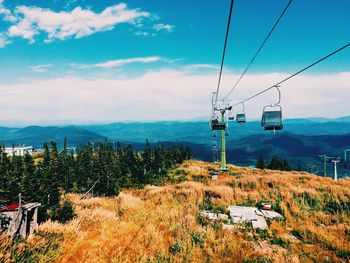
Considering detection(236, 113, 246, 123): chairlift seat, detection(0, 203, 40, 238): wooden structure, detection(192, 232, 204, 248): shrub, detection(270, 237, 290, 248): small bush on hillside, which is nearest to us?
detection(0, 203, 40, 238): wooden structure

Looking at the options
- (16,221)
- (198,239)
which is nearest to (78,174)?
(16,221)

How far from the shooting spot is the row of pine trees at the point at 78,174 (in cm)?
2804

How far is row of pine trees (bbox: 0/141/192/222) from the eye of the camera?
28.0 m

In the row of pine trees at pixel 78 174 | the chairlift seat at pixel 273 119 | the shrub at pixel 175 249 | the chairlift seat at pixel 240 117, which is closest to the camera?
the shrub at pixel 175 249

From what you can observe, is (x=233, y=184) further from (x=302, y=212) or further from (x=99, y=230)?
(x=99, y=230)

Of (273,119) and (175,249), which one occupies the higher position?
(273,119)

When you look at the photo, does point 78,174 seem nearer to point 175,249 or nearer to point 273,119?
point 273,119

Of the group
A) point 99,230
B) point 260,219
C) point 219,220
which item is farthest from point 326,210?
point 99,230

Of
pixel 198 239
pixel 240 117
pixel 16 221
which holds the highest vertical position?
pixel 240 117

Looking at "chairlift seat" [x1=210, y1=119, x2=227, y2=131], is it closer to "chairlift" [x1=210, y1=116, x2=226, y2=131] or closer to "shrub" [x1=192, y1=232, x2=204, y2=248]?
"chairlift" [x1=210, y1=116, x2=226, y2=131]

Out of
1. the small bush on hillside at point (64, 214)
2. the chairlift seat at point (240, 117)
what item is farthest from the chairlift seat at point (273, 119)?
the chairlift seat at point (240, 117)

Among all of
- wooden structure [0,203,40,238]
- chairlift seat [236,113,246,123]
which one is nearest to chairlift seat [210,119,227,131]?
chairlift seat [236,113,246,123]

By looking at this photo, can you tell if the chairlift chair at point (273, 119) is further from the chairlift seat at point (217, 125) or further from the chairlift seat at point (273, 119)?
the chairlift seat at point (217, 125)

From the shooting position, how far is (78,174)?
57.2m
